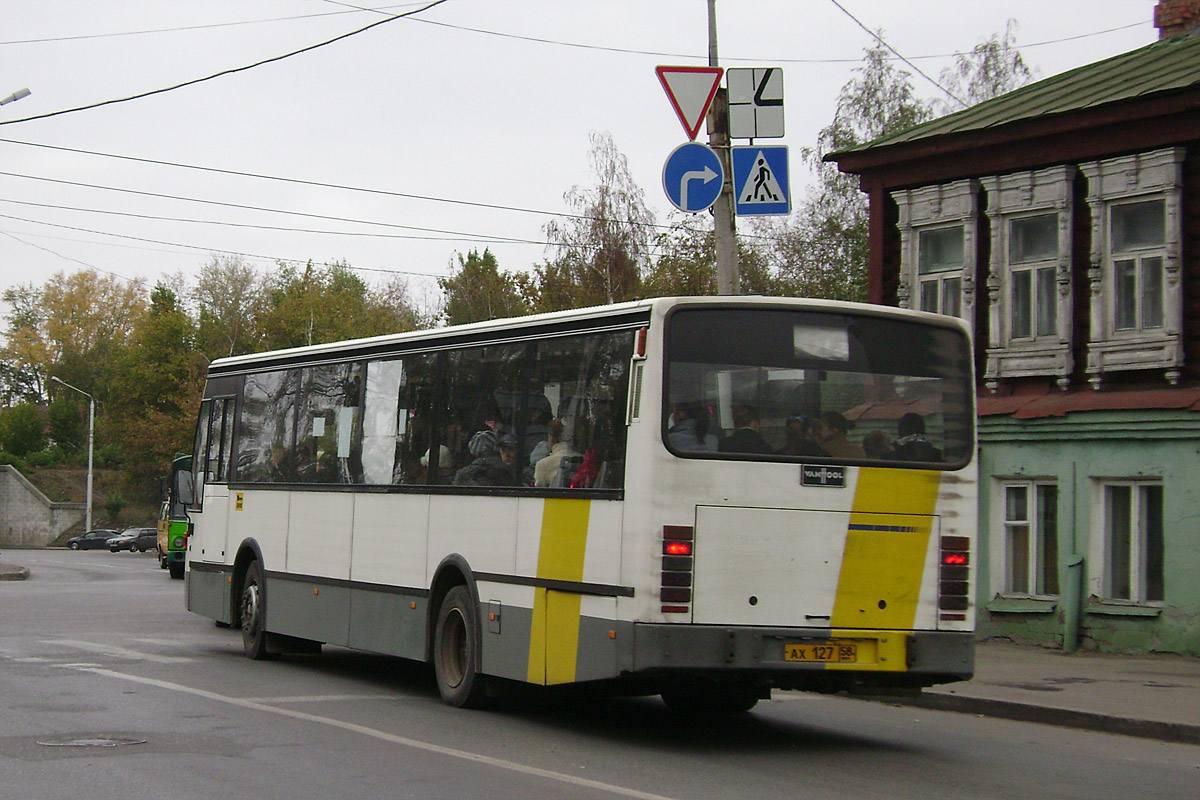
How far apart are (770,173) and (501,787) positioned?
9103mm

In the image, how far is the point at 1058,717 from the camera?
1260cm

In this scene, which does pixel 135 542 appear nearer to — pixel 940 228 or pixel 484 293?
pixel 484 293

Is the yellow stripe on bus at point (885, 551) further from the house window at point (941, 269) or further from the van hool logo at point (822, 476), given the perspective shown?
the house window at point (941, 269)

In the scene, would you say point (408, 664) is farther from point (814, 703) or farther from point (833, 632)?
point (833, 632)

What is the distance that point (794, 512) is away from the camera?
10.2 metres

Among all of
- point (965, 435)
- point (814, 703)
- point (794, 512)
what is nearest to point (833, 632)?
point (794, 512)

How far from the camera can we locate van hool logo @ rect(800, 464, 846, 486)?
10.2 m

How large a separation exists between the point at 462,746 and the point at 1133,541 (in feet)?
37.3

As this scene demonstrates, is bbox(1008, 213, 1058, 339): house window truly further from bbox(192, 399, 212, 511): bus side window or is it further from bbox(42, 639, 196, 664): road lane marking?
bbox(42, 639, 196, 664): road lane marking

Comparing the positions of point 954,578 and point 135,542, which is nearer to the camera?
point 954,578

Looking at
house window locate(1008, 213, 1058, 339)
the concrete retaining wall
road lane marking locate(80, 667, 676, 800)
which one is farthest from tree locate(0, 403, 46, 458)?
road lane marking locate(80, 667, 676, 800)

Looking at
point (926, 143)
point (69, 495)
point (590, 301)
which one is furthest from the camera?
point (69, 495)

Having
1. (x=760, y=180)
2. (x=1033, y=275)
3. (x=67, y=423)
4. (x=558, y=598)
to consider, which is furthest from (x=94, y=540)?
(x=558, y=598)

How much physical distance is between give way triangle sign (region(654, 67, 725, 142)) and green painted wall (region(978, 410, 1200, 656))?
6.71 metres
